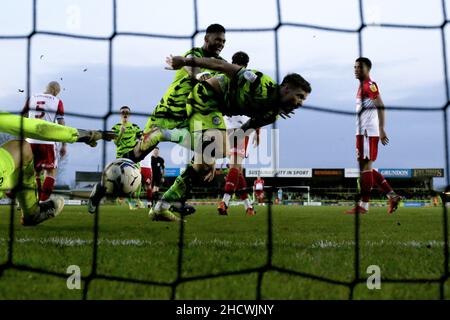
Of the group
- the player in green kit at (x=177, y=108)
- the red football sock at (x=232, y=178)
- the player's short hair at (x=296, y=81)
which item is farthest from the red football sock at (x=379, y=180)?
the player in green kit at (x=177, y=108)

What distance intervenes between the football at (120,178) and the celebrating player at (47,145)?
1.46m

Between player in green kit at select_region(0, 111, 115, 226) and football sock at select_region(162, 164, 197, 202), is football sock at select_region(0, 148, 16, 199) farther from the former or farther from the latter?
football sock at select_region(162, 164, 197, 202)

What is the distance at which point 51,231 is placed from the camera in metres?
4.05

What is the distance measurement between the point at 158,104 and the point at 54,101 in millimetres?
1164

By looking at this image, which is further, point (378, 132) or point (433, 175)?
point (433, 175)

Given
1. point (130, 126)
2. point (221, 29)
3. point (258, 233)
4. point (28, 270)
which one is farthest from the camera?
point (130, 126)

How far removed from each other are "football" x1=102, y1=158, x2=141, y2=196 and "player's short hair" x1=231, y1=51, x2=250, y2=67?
1431mm

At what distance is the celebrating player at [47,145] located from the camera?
477cm

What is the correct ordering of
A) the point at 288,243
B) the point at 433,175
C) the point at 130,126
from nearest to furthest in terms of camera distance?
the point at 288,243 → the point at 130,126 → the point at 433,175

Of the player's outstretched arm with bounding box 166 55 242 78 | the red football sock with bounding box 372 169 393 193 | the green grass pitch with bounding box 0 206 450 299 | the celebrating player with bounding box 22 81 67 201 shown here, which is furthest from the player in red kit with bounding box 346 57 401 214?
the celebrating player with bounding box 22 81 67 201

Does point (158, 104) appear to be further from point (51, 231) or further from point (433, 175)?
point (433, 175)

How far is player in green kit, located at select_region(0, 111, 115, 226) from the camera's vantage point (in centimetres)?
277
